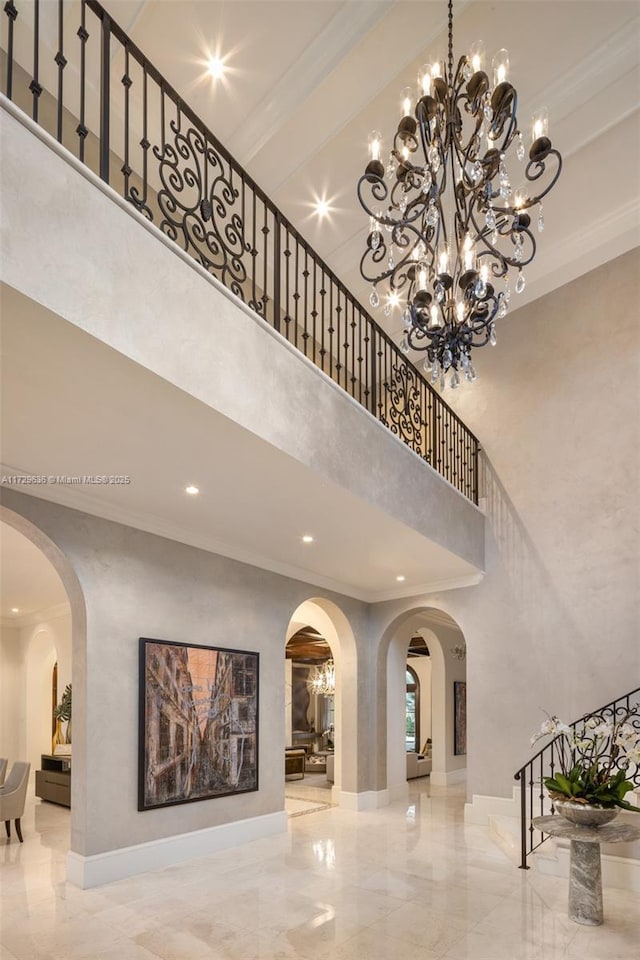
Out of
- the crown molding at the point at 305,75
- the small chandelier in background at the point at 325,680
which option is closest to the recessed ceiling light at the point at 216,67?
the crown molding at the point at 305,75

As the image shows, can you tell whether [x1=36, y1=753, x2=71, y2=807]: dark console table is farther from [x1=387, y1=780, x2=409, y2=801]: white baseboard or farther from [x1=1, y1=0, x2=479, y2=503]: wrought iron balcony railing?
[x1=1, y1=0, x2=479, y2=503]: wrought iron balcony railing

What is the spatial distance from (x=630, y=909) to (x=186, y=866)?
3.77 metres

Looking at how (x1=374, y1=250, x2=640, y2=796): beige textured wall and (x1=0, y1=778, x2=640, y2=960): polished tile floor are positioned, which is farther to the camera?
(x1=374, y1=250, x2=640, y2=796): beige textured wall

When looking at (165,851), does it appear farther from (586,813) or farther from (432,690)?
(432,690)

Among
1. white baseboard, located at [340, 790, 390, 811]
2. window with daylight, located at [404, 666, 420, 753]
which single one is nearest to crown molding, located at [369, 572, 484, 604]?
white baseboard, located at [340, 790, 390, 811]

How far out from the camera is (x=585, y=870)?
16.3ft

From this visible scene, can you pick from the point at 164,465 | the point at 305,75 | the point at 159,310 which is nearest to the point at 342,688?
the point at 164,465

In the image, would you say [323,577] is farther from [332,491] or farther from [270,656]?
[332,491]

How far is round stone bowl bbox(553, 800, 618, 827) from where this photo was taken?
15.9 feet

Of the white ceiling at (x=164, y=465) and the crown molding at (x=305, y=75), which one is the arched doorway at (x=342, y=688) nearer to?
the white ceiling at (x=164, y=465)

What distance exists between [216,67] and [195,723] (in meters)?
6.04

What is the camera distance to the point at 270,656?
8055 mm

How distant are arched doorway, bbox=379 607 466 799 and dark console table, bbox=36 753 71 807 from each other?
458 centimetres

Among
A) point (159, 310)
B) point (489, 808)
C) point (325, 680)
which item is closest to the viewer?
point (159, 310)
